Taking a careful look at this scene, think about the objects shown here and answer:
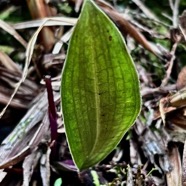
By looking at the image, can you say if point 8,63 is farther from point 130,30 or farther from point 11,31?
point 130,30

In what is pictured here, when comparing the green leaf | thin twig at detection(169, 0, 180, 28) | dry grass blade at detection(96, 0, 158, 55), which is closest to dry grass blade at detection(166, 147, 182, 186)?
the green leaf

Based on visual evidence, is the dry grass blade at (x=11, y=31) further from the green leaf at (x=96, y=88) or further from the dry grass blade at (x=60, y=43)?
the green leaf at (x=96, y=88)

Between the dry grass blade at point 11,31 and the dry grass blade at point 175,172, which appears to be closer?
the dry grass blade at point 175,172

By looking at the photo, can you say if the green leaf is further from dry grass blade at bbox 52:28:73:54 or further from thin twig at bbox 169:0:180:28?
thin twig at bbox 169:0:180:28

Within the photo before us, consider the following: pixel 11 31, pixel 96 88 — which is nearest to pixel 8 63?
pixel 11 31

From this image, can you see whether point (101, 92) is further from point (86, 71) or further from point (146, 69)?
point (146, 69)

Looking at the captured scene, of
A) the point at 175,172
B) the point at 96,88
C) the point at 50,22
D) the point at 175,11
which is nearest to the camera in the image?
the point at 96,88

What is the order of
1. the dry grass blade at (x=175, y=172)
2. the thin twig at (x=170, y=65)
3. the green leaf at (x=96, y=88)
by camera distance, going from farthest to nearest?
the thin twig at (x=170, y=65)
the dry grass blade at (x=175, y=172)
the green leaf at (x=96, y=88)

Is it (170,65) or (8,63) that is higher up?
(8,63)

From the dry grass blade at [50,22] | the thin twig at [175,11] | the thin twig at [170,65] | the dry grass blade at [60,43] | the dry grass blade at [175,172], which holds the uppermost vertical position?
the dry grass blade at [50,22]

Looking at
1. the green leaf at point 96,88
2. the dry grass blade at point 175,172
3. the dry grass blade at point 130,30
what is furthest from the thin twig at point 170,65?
the green leaf at point 96,88
